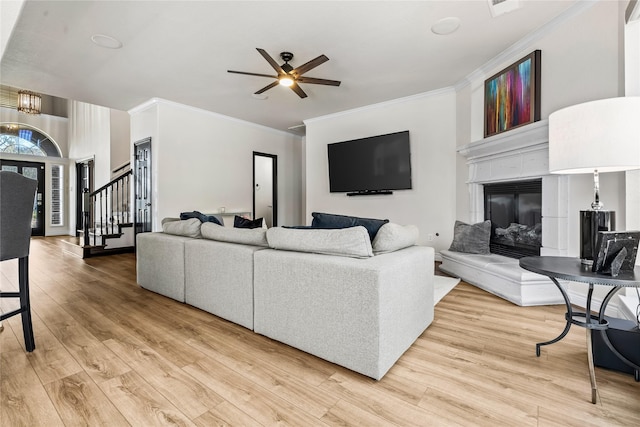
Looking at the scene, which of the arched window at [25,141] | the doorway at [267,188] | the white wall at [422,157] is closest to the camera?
the white wall at [422,157]


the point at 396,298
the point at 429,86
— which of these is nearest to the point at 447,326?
the point at 396,298

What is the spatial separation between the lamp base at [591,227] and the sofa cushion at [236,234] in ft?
6.28

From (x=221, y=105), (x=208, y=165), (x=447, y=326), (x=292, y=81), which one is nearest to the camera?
(x=447, y=326)

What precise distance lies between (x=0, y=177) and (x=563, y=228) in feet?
14.0

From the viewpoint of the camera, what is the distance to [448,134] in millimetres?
4477

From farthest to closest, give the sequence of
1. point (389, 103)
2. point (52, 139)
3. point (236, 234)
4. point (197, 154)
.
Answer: point (52, 139) < point (197, 154) < point (389, 103) < point (236, 234)

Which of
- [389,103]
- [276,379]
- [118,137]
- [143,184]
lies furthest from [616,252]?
[118,137]

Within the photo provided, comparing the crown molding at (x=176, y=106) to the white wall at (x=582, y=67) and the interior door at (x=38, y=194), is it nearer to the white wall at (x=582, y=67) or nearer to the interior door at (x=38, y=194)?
the white wall at (x=582, y=67)

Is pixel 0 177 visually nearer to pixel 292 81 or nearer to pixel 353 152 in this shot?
pixel 292 81

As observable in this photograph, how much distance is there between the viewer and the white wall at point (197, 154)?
16.2 feet

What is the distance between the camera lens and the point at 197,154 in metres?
5.43

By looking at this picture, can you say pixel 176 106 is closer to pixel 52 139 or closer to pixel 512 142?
pixel 512 142

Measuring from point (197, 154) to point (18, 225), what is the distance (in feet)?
12.6

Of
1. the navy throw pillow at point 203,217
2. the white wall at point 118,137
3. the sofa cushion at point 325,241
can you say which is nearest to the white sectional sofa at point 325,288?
the sofa cushion at point 325,241
